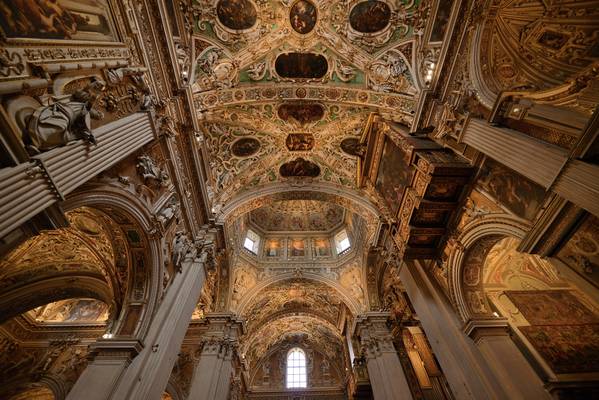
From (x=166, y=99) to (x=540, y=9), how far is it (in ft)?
27.2

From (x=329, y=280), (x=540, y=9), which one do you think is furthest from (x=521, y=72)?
(x=329, y=280)

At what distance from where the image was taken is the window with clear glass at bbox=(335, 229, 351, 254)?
17.0 meters

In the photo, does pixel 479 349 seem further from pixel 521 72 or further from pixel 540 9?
pixel 540 9

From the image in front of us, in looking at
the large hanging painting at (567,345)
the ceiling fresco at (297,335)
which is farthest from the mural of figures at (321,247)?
the large hanging painting at (567,345)

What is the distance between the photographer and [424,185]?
659cm

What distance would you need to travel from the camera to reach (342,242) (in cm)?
1755

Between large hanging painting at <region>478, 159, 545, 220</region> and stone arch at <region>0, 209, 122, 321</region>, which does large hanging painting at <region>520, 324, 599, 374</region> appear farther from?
stone arch at <region>0, 209, 122, 321</region>

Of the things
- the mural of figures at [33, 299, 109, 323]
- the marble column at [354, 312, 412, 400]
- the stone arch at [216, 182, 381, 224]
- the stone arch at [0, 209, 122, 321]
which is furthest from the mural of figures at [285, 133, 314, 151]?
the mural of figures at [33, 299, 109, 323]

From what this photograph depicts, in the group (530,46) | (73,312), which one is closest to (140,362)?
(530,46)

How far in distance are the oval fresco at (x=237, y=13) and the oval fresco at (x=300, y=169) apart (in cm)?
585

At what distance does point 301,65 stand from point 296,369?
2084 cm

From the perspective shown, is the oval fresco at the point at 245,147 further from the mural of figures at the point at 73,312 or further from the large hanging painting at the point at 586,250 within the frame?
the large hanging painting at the point at 586,250

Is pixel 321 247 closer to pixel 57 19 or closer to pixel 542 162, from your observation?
pixel 542 162

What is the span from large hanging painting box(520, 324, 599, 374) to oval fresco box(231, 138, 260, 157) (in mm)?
10862
